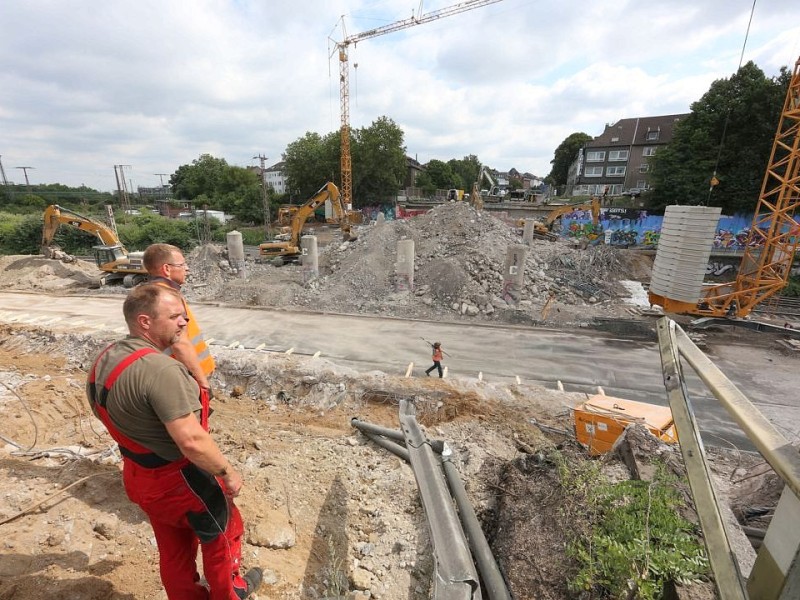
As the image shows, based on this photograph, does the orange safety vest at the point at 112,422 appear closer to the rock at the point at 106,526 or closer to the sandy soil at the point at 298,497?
the sandy soil at the point at 298,497

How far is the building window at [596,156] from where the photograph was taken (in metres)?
45.7

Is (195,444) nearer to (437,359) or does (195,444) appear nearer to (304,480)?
(304,480)

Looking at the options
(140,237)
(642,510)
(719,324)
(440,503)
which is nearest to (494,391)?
(440,503)

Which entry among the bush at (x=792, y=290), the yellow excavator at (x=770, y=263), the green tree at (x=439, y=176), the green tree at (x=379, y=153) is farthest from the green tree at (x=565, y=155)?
the yellow excavator at (x=770, y=263)

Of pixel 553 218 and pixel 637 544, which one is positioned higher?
pixel 553 218

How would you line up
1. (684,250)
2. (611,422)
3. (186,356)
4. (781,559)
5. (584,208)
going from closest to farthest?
1. (781,559)
2. (186,356)
3. (611,422)
4. (684,250)
5. (584,208)

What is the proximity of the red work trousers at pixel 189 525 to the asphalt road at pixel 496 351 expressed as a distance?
19.3 ft

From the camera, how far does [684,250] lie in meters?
10.6

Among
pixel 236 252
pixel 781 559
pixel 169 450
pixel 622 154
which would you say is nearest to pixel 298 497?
pixel 169 450

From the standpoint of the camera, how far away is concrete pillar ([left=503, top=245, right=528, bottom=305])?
12633mm

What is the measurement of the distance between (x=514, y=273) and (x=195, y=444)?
1217 centimetres

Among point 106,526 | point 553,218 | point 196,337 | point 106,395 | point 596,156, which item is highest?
point 596,156

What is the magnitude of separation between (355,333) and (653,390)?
24.2ft

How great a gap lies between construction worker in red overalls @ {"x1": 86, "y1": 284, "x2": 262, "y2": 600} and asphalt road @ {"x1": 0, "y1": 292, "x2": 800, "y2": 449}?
593 centimetres
